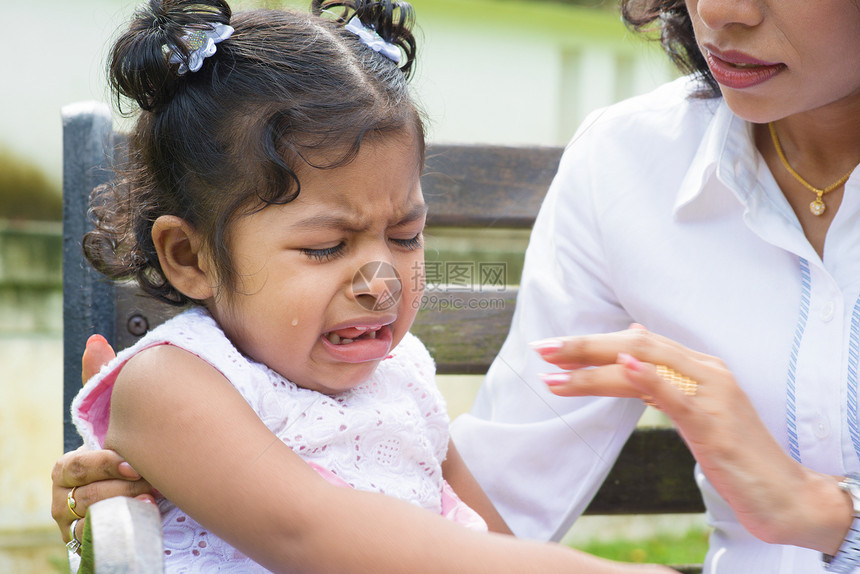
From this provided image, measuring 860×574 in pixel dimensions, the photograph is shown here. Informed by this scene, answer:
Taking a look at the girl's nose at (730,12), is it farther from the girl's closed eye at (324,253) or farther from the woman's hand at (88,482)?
the woman's hand at (88,482)

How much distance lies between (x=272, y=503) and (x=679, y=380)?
1.36ft

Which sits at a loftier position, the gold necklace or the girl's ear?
the gold necklace

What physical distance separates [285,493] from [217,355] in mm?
184

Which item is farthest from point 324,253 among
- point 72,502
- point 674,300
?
point 674,300

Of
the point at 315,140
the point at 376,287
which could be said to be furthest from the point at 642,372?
the point at 315,140

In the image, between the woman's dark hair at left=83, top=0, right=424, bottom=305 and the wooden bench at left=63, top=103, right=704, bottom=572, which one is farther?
the wooden bench at left=63, top=103, right=704, bottom=572

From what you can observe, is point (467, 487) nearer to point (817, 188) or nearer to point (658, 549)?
point (817, 188)

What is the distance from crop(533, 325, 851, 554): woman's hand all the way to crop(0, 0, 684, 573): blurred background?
0.45 m

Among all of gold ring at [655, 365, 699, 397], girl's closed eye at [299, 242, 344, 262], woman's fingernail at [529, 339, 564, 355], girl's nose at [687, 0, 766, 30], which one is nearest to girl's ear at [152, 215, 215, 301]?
girl's closed eye at [299, 242, 344, 262]

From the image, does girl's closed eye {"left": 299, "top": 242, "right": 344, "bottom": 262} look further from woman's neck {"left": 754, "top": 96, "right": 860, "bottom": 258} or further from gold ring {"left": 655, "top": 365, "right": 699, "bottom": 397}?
woman's neck {"left": 754, "top": 96, "right": 860, "bottom": 258}

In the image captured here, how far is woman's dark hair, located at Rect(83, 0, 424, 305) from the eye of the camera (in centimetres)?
96

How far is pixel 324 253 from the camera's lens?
95cm

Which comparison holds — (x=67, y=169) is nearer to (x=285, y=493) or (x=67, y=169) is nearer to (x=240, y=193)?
(x=240, y=193)

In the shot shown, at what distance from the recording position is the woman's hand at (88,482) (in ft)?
3.06
